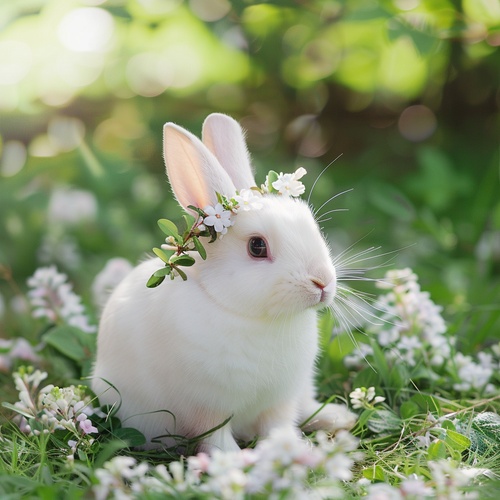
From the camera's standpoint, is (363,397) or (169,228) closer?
(169,228)

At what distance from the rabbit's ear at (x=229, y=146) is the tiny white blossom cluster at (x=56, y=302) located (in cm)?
107

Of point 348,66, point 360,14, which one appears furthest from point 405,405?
Answer: point 348,66

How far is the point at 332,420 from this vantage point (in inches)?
111

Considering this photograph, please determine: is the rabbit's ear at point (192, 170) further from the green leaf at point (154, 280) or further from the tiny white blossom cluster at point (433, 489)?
the tiny white blossom cluster at point (433, 489)

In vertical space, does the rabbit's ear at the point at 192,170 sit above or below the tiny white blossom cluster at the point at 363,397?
above

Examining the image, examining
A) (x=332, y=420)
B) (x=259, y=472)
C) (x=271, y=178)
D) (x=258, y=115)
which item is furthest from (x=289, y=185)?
(x=258, y=115)

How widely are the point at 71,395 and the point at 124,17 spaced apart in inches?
121

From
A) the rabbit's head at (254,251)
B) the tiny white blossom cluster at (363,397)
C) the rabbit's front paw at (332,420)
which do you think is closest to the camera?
the rabbit's head at (254,251)

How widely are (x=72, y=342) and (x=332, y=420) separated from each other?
112 cm

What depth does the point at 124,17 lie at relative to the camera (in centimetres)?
490

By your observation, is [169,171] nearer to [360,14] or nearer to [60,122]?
[360,14]

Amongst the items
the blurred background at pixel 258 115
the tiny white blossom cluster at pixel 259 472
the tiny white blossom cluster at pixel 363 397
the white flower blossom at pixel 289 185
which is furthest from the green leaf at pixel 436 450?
the blurred background at pixel 258 115

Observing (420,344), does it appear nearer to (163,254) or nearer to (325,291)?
(325,291)

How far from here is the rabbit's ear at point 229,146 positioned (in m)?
2.73
